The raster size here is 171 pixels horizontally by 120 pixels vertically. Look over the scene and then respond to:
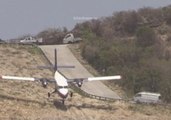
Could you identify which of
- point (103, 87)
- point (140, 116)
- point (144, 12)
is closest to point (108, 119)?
point (140, 116)

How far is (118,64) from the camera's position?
9169cm

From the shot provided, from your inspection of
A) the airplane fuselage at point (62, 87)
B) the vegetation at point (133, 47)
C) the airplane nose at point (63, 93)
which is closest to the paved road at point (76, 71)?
the vegetation at point (133, 47)

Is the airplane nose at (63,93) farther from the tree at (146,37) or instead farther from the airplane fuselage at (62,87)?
the tree at (146,37)

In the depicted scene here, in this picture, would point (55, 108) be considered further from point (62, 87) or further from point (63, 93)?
point (62, 87)

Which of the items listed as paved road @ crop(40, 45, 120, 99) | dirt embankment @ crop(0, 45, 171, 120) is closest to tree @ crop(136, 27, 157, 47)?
paved road @ crop(40, 45, 120, 99)

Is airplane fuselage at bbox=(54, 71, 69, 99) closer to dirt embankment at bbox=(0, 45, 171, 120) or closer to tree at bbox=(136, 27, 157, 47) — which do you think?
dirt embankment at bbox=(0, 45, 171, 120)

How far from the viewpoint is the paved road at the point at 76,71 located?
80000 millimetres

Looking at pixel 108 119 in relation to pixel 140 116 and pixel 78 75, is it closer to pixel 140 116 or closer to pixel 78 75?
pixel 140 116

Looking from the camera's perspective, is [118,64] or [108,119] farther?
[118,64]

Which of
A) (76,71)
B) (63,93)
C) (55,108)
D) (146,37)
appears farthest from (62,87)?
(146,37)

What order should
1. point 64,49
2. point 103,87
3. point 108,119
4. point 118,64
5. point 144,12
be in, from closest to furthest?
1. point 108,119
2. point 103,87
3. point 118,64
4. point 64,49
5. point 144,12

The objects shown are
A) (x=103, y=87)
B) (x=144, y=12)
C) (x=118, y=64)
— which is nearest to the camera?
(x=103, y=87)

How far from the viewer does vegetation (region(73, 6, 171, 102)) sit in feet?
274

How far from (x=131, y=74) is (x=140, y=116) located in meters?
14.4
